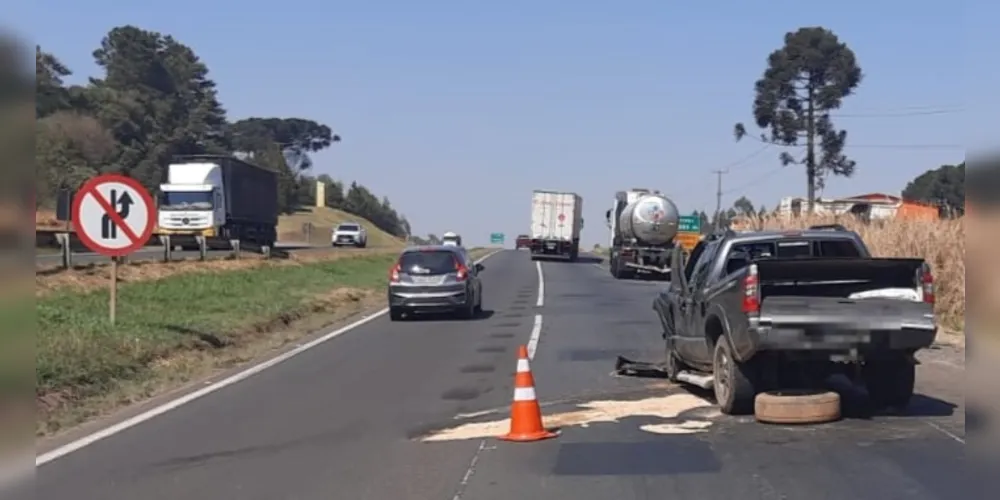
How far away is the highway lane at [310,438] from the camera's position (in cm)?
936

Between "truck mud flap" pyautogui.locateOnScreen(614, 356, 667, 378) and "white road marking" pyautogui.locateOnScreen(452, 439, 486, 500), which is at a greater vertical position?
"truck mud flap" pyautogui.locateOnScreen(614, 356, 667, 378)

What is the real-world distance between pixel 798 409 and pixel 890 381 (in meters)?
1.40

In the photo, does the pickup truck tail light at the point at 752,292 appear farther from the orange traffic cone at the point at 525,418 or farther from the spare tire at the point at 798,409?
the orange traffic cone at the point at 525,418

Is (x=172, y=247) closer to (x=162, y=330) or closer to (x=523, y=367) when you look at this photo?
(x=162, y=330)

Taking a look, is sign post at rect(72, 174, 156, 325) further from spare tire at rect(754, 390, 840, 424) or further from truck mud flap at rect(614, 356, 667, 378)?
spare tire at rect(754, 390, 840, 424)

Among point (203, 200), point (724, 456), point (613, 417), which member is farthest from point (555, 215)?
point (724, 456)

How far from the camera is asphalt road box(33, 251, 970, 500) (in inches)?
358

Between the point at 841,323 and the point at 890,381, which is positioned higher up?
the point at 841,323

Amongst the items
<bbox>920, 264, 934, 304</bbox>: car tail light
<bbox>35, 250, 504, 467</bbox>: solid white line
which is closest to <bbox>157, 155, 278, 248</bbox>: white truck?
<bbox>35, 250, 504, 467</bbox>: solid white line

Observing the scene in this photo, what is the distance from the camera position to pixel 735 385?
12.0 m

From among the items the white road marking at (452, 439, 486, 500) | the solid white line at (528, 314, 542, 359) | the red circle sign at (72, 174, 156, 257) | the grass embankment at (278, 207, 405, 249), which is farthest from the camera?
the grass embankment at (278, 207, 405, 249)

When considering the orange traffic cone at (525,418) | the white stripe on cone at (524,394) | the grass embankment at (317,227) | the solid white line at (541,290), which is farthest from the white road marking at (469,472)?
the grass embankment at (317,227)

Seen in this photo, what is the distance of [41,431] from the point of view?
12000 millimetres

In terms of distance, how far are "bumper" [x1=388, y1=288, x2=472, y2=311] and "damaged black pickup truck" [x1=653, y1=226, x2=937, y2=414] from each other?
1366 cm
